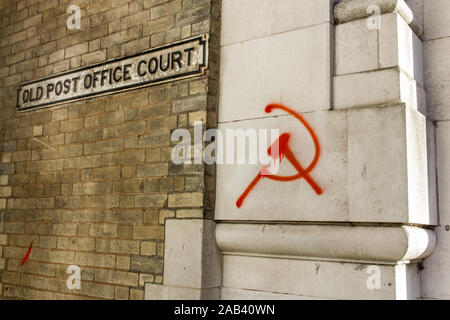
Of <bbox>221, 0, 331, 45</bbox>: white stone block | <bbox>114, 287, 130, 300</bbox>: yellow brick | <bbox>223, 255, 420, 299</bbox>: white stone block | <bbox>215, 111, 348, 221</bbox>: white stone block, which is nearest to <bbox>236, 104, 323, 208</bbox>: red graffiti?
<bbox>215, 111, 348, 221</bbox>: white stone block

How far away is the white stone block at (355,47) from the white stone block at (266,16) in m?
0.16

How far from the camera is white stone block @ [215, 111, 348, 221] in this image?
123 inches

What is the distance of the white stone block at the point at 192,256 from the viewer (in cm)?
345

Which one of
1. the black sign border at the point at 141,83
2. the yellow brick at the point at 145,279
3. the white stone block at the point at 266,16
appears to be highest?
the white stone block at the point at 266,16

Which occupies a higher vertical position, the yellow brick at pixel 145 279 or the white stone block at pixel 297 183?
the white stone block at pixel 297 183

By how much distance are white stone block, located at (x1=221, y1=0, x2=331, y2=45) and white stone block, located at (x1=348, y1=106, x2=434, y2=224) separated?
0.80 m

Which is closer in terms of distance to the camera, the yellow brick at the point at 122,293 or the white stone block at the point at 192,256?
the white stone block at the point at 192,256

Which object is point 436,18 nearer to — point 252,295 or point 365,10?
point 365,10

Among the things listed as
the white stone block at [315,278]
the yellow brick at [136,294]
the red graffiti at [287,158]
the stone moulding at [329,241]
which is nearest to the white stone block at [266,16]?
the red graffiti at [287,158]

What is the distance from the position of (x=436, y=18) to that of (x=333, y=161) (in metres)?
1.34

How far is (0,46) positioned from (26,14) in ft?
1.88

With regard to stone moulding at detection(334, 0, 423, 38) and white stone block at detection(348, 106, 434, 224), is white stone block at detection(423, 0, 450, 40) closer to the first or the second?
stone moulding at detection(334, 0, 423, 38)

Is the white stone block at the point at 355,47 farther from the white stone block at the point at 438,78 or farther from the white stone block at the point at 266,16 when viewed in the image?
the white stone block at the point at 438,78

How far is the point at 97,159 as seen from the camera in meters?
4.29
